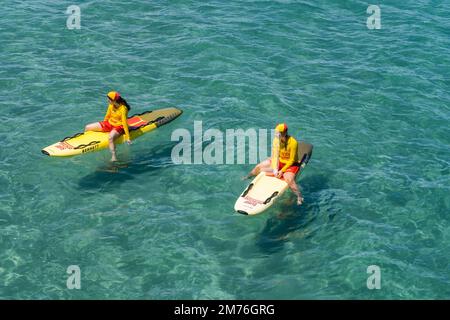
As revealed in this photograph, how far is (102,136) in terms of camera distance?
24.0 metres

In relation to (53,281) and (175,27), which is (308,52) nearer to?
(175,27)

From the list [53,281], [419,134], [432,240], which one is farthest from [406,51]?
[53,281]

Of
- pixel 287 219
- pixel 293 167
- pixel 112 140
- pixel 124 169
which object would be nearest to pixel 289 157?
pixel 293 167

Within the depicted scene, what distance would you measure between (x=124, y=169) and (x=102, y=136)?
5.24 feet

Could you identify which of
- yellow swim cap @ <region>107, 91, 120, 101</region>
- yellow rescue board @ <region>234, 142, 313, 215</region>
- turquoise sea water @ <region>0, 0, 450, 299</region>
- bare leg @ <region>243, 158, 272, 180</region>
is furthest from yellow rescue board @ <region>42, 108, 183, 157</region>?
yellow rescue board @ <region>234, 142, 313, 215</region>

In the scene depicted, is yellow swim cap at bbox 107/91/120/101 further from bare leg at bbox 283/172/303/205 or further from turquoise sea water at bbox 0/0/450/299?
bare leg at bbox 283/172/303/205

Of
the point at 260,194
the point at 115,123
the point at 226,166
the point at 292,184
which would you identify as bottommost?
the point at 226,166

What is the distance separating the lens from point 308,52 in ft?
107

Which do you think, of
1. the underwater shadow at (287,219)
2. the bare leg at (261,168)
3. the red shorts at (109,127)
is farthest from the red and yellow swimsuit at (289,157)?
the red shorts at (109,127)

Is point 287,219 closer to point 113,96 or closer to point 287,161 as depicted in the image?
point 287,161

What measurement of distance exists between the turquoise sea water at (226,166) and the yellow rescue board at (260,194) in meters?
0.97

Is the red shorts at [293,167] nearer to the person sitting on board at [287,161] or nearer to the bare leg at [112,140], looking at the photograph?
the person sitting on board at [287,161]

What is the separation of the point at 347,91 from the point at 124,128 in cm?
1173
